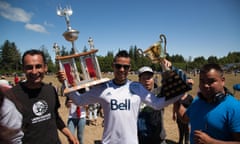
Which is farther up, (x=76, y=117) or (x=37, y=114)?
(x=37, y=114)

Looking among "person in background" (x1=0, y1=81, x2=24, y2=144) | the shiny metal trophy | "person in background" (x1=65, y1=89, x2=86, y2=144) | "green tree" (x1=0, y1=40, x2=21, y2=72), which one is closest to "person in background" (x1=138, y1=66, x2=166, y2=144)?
the shiny metal trophy

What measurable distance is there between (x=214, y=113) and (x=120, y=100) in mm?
1191

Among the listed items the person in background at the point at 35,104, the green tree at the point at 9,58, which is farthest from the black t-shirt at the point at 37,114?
the green tree at the point at 9,58

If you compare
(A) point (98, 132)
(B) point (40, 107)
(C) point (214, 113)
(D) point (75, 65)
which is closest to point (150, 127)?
(C) point (214, 113)

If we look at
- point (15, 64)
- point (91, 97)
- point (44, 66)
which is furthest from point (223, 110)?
point (15, 64)

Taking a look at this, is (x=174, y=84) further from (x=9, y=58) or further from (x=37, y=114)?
(x=9, y=58)

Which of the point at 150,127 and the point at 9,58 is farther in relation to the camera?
the point at 9,58

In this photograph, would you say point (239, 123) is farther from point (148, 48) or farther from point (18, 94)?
point (18, 94)

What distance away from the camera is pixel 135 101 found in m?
2.67

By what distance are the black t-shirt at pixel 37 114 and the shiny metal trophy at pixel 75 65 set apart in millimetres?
343

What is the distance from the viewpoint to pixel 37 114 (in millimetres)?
2506

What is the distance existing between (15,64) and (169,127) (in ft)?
281

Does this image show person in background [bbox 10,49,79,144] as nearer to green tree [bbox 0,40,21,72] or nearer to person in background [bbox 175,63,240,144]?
person in background [bbox 175,63,240,144]

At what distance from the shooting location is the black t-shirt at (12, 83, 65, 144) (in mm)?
2421
